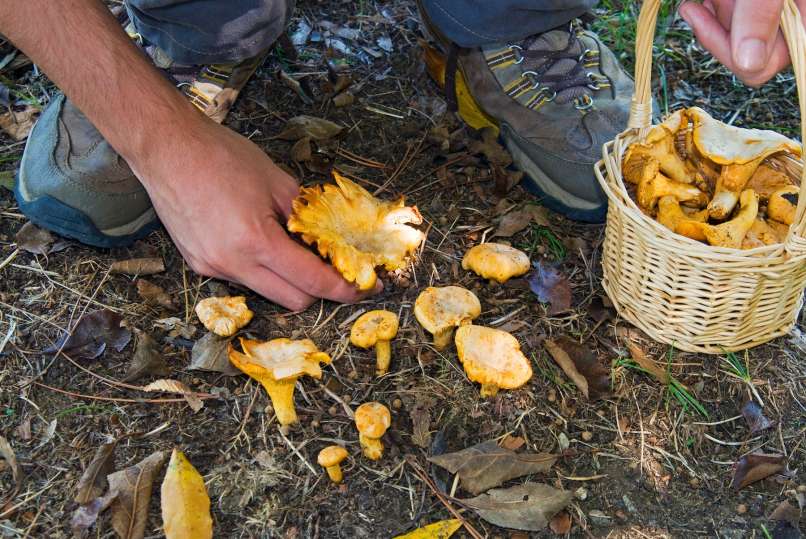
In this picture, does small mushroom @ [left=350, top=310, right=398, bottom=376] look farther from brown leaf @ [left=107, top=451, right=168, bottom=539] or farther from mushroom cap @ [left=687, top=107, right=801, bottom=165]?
mushroom cap @ [left=687, top=107, right=801, bottom=165]

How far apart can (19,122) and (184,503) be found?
233 centimetres

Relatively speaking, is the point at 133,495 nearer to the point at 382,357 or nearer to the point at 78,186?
the point at 382,357

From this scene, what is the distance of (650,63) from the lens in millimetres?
2564

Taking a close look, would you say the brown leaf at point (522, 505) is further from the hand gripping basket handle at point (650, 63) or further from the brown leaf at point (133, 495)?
the hand gripping basket handle at point (650, 63)

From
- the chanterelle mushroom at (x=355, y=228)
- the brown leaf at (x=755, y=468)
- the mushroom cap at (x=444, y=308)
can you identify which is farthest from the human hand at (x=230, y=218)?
the brown leaf at (x=755, y=468)

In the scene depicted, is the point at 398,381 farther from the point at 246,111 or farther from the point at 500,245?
the point at 246,111

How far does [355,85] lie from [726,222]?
2019 mm

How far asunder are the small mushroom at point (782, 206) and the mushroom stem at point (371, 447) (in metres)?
1.59

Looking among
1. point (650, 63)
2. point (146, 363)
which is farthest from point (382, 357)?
point (650, 63)

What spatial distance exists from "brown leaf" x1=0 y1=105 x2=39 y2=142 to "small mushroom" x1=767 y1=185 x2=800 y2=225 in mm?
3280

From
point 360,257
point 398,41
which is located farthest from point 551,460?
point 398,41

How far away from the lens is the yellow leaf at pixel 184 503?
209 cm

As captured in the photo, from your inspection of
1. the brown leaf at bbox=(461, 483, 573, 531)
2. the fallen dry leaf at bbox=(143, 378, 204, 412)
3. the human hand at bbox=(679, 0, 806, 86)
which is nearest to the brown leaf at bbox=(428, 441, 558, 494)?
the brown leaf at bbox=(461, 483, 573, 531)

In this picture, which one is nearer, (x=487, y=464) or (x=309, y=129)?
(x=487, y=464)
